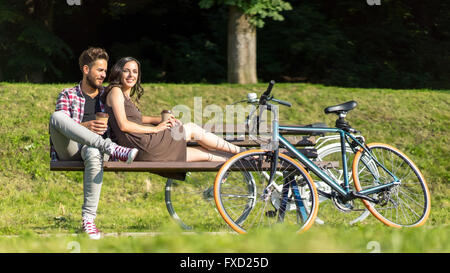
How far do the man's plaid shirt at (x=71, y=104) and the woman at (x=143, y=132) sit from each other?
21 cm

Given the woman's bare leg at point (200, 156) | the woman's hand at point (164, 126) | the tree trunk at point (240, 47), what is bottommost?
the woman's bare leg at point (200, 156)

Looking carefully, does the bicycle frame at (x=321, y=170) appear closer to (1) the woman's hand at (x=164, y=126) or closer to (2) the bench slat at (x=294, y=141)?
(2) the bench slat at (x=294, y=141)

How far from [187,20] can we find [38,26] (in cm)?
464

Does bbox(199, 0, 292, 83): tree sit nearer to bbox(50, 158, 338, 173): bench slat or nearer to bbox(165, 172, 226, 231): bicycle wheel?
bbox(165, 172, 226, 231): bicycle wheel

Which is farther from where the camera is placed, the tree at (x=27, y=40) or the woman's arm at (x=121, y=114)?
the tree at (x=27, y=40)

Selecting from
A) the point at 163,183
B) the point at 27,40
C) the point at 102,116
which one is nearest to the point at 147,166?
the point at 102,116

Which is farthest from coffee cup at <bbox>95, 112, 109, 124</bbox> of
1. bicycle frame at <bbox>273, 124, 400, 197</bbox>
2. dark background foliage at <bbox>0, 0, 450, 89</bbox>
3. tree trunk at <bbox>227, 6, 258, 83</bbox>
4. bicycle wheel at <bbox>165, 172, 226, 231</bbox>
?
dark background foliage at <bbox>0, 0, 450, 89</bbox>

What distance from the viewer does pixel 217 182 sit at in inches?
189

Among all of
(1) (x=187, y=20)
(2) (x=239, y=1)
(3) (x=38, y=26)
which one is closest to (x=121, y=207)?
(2) (x=239, y=1)

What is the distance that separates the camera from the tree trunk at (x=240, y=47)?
12844 millimetres

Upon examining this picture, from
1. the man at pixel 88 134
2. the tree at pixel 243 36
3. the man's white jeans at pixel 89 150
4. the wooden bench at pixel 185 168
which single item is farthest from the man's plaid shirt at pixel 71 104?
the tree at pixel 243 36

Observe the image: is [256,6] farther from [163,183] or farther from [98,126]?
[98,126]

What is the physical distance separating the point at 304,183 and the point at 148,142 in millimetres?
1334

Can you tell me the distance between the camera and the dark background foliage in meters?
16.5
